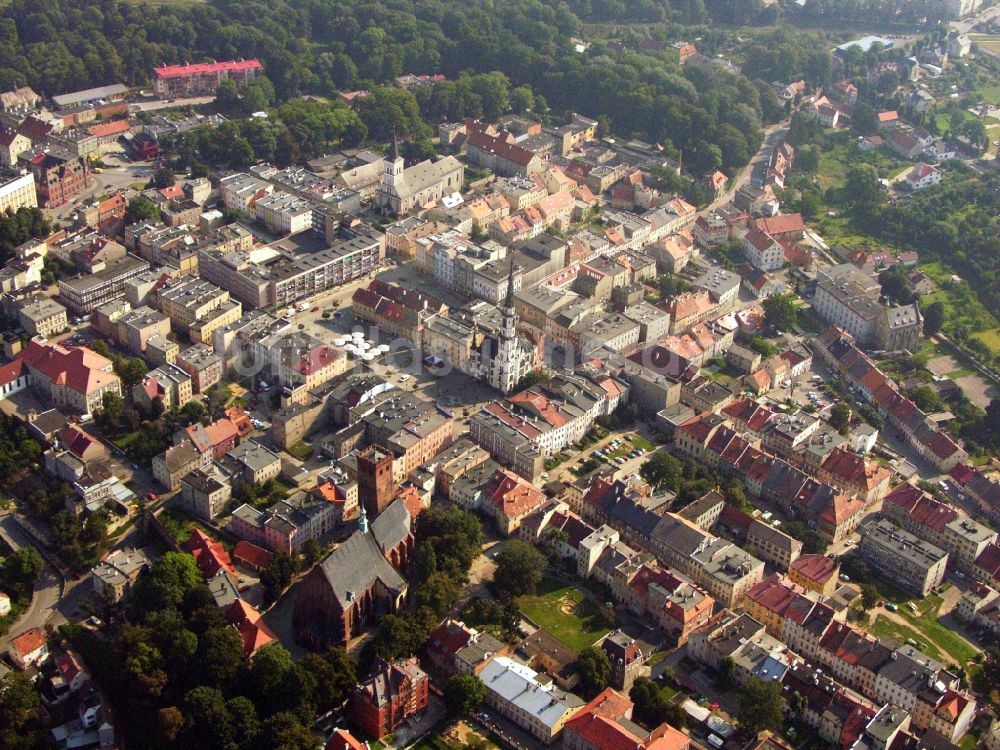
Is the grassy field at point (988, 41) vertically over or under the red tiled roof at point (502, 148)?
under

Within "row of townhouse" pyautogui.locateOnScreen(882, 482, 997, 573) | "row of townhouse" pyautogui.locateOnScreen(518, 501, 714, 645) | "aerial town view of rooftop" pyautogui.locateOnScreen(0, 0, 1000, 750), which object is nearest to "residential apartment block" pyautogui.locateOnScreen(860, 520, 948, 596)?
"aerial town view of rooftop" pyautogui.locateOnScreen(0, 0, 1000, 750)

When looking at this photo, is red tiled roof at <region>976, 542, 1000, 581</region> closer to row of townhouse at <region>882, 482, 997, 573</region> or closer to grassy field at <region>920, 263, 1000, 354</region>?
row of townhouse at <region>882, 482, 997, 573</region>

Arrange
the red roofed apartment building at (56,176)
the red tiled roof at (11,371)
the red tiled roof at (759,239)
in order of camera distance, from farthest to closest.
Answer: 1. the red tiled roof at (759,239)
2. the red roofed apartment building at (56,176)
3. the red tiled roof at (11,371)

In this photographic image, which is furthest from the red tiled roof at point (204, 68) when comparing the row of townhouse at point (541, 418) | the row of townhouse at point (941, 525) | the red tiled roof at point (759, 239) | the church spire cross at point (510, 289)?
the row of townhouse at point (941, 525)

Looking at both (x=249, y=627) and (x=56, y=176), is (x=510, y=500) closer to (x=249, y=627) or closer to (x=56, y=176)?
(x=249, y=627)

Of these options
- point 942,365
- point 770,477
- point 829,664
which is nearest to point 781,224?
point 942,365

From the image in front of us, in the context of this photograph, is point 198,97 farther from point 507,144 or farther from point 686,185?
point 686,185

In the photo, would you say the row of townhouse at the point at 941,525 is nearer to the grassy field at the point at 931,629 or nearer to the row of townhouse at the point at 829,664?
the grassy field at the point at 931,629
